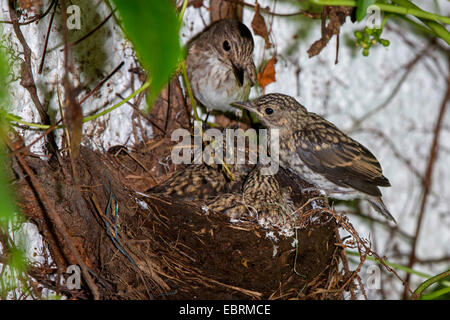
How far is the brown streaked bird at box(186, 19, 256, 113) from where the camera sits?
2.86 meters

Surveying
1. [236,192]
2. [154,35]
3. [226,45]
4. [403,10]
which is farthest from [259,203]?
[154,35]

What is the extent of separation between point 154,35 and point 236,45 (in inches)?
77.1

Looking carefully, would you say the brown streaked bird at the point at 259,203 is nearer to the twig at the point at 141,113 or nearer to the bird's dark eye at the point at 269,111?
the bird's dark eye at the point at 269,111

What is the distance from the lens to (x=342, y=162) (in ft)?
8.75

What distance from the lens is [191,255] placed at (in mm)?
2152

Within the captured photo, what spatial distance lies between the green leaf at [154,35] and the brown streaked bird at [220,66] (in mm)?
1884

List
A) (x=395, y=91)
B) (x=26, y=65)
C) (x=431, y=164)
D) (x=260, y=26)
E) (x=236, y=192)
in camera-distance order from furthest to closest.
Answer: (x=431, y=164) < (x=395, y=91) < (x=260, y=26) < (x=236, y=192) < (x=26, y=65)

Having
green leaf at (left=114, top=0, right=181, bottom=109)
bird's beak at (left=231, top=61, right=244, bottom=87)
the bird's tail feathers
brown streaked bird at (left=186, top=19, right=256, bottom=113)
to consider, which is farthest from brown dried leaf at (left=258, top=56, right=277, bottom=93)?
green leaf at (left=114, top=0, right=181, bottom=109)

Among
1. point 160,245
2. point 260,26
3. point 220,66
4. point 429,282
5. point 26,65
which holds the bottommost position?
point 429,282

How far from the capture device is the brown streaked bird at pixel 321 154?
2.66 metres

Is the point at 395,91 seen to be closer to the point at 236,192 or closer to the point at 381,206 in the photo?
the point at 381,206

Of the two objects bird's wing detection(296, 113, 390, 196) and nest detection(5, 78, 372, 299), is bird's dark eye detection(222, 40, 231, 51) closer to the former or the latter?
bird's wing detection(296, 113, 390, 196)

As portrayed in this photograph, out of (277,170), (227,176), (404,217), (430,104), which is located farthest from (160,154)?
(430,104)
